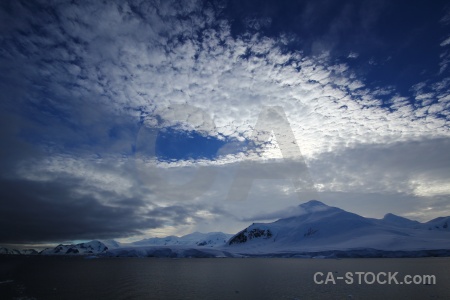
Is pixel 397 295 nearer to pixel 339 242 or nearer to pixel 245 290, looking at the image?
pixel 245 290

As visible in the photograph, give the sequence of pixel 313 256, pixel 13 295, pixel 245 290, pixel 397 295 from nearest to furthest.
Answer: pixel 397 295 < pixel 13 295 < pixel 245 290 < pixel 313 256

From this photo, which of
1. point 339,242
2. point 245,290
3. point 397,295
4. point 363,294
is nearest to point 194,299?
point 245,290

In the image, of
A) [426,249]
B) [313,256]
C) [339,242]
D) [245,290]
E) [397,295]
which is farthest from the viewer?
[339,242]

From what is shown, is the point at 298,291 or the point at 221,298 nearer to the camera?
the point at 221,298

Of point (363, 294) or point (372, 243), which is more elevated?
point (372, 243)

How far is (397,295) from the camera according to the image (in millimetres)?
35219

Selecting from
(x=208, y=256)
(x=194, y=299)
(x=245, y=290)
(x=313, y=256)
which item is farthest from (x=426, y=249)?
(x=194, y=299)

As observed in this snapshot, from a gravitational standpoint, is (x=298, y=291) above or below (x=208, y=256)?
below

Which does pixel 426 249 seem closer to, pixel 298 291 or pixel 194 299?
pixel 298 291

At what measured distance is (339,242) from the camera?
624 ft

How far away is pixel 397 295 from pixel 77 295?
42.6m

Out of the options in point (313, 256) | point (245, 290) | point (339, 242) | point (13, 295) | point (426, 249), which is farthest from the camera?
point (339, 242)

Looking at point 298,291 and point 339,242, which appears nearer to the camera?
point 298,291

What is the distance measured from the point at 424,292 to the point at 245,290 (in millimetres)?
23704
